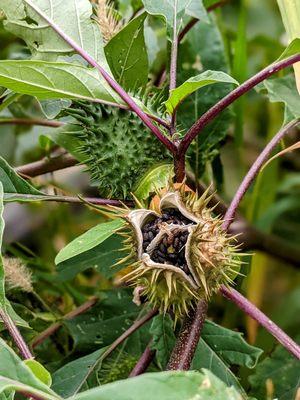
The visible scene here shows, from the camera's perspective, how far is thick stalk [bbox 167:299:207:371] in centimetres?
82

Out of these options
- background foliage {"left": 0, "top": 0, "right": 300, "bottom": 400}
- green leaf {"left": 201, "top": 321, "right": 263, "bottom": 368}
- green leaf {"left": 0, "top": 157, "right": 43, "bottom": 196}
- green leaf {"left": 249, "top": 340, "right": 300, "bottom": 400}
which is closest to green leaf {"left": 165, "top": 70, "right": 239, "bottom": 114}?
background foliage {"left": 0, "top": 0, "right": 300, "bottom": 400}

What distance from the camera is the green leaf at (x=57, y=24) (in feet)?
2.98

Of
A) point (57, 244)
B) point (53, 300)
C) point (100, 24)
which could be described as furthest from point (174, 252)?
point (57, 244)

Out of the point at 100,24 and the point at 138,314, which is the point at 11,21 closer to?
the point at 100,24

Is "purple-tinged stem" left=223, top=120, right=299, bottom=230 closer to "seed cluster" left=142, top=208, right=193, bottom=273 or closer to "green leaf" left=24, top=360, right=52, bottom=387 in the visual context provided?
"seed cluster" left=142, top=208, right=193, bottom=273

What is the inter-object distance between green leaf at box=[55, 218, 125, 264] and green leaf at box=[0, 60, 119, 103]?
14 centimetres

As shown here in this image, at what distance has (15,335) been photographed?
0.82 metres

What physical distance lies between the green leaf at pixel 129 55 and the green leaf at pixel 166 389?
42 cm

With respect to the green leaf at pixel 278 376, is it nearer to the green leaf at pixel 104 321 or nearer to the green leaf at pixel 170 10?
the green leaf at pixel 104 321

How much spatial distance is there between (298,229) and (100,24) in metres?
1.07

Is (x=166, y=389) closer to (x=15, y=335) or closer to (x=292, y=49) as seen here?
(x=15, y=335)

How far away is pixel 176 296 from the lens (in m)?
0.78

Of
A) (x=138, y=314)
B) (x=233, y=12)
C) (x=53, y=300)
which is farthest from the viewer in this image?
(x=233, y=12)

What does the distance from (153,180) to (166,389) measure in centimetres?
32
